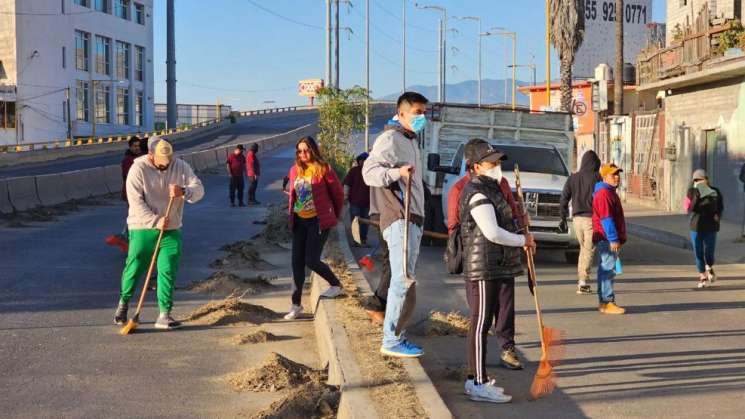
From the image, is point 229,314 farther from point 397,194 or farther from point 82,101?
point 82,101

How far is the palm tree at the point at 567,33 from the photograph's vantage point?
155ft

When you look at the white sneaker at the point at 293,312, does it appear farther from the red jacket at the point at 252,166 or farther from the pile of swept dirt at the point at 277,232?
the red jacket at the point at 252,166

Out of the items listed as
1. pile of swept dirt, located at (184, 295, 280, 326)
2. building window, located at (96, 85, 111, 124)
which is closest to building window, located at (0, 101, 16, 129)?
building window, located at (96, 85, 111, 124)

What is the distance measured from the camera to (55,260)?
14547 mm

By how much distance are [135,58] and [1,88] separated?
26.1 metres

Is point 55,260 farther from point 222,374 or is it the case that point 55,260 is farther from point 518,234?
point 518,234

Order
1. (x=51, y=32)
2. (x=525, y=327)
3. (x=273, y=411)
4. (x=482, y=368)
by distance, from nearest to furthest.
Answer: (x=273, y=411) → (x=482, y=368) → (x=525, y=327) → (x=51, y=32)

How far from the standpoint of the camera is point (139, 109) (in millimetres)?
93375

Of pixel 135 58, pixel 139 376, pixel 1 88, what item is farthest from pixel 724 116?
pixel 135 58

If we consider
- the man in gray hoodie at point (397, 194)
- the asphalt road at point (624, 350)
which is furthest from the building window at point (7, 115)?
the man in gray hoodie at point (397, 194)

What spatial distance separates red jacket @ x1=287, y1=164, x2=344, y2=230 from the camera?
10.2 metres

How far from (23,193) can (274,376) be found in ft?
56.3

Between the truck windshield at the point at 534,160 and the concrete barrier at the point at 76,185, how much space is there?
13044 mm

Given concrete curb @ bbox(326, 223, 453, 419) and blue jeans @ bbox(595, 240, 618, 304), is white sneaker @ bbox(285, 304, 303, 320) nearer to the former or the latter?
concrete curb @ bbox(326, 223, 453, 419)
